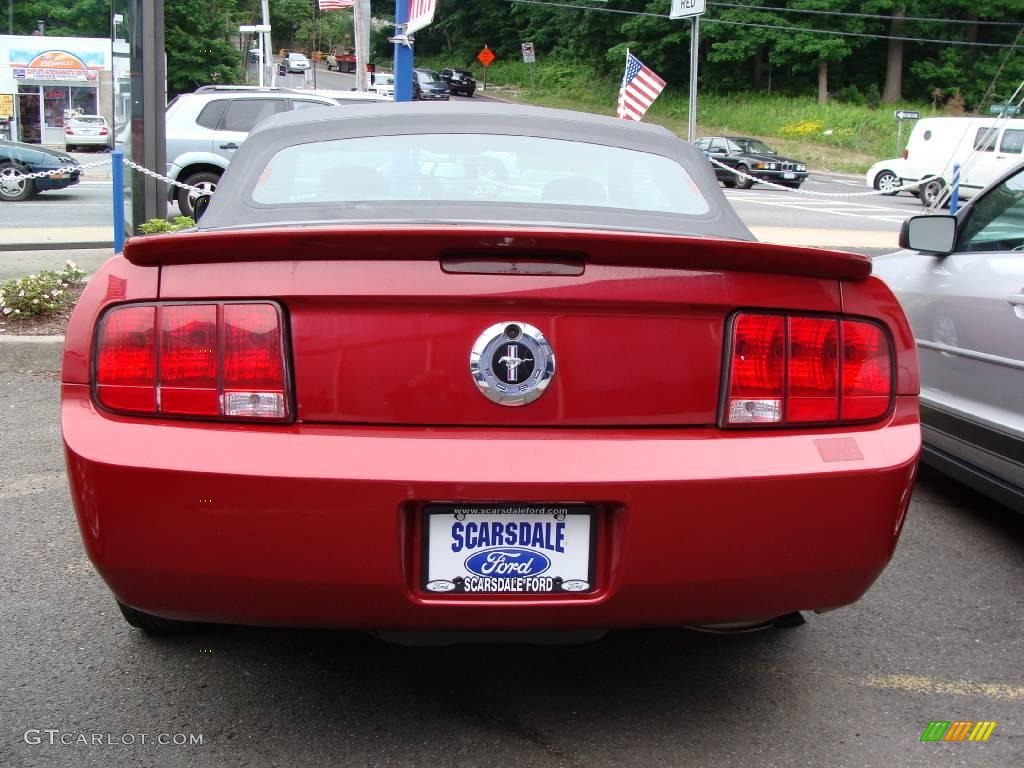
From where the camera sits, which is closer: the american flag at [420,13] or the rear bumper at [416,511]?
the rear bumper at [416,511]

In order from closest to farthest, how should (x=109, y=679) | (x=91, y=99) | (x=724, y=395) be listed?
1. (x=724, y=395)
2. (x=109, y=679)
3. (x=91, y=99)

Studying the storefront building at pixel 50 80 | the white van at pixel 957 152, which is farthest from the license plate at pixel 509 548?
the storefront building at pixel 50 80

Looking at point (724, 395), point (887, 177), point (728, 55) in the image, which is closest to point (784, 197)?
point (887, 177)

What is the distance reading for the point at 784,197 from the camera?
25.8 metres

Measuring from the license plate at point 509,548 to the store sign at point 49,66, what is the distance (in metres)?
38.7

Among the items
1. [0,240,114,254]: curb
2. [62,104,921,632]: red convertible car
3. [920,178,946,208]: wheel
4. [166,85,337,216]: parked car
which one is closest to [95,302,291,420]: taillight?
[62,104,921,632]: red convertible car

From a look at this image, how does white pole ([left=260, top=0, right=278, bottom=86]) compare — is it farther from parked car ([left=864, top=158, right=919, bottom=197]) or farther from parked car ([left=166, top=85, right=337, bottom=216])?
parked car ([left=166, top=85, right=337, bottom=216])

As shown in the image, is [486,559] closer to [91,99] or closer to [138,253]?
[138,253]

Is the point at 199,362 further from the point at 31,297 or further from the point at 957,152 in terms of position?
the point at 957,152

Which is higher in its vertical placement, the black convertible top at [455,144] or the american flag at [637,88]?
the american flag at [637,88]

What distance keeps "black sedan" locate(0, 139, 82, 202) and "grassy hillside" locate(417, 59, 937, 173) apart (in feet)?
104

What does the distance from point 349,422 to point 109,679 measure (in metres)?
1.22

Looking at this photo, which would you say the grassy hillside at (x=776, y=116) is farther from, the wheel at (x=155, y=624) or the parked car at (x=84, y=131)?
the wheel at (x=155, y=624)

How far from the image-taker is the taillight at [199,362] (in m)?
2.31
